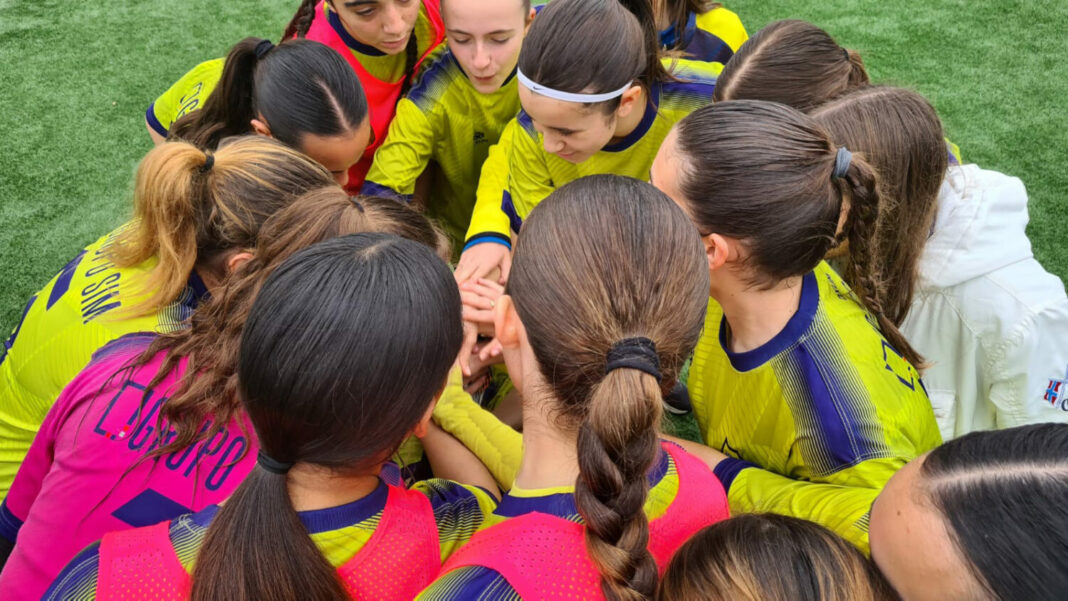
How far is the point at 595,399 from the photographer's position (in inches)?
39.5

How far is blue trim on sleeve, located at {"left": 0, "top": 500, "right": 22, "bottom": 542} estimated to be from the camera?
1589mm

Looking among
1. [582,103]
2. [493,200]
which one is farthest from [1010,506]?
[493,200]

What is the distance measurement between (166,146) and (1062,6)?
18.3ft

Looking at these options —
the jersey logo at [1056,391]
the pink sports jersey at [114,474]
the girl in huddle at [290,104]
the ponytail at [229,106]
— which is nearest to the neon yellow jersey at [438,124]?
the girl in huddle at [290,104]

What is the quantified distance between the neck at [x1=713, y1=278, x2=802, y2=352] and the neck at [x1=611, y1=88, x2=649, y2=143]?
0.89 m

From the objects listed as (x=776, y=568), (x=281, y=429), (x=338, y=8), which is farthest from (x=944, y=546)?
(x=338, y=8)

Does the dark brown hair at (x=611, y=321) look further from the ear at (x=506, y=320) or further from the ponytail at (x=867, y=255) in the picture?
the ponytail at (x=867, y=255)

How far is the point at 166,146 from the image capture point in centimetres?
169

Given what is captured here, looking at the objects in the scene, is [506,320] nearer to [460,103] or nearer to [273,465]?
[273,465]

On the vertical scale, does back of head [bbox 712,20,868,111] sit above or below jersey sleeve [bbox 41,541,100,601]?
above

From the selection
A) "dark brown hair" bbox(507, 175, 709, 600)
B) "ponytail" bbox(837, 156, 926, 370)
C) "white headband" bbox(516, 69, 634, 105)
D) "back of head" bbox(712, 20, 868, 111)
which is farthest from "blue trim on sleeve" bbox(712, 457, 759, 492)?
"white headband" bbox(516, 69, 634, 105)

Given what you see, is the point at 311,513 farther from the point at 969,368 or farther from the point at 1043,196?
the point at 1043,196

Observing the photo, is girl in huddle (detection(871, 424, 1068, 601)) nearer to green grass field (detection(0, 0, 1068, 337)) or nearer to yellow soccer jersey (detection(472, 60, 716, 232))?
yellow soccer jersey (detection(472, 60, 716, 232))

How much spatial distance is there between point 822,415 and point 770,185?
1.51 ft
